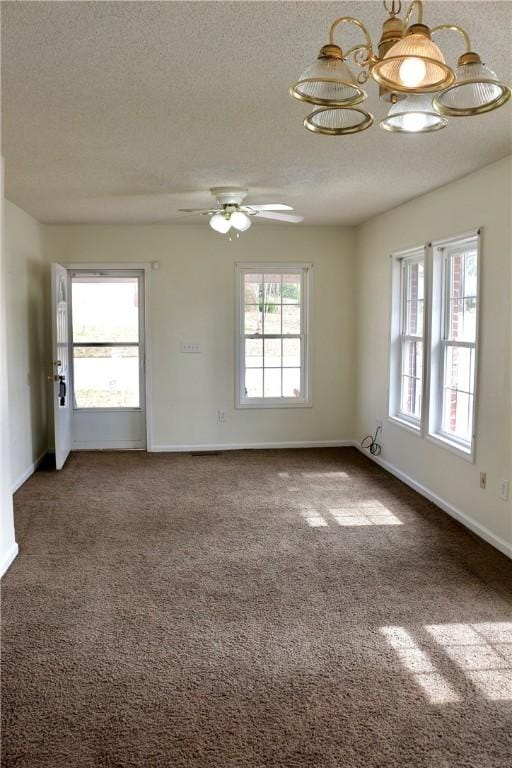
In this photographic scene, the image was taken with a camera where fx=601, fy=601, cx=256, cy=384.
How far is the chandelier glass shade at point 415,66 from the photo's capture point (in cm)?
148

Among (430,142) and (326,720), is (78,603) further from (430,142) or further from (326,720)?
(430,142)

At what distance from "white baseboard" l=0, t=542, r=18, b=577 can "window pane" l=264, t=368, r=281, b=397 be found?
361 cm

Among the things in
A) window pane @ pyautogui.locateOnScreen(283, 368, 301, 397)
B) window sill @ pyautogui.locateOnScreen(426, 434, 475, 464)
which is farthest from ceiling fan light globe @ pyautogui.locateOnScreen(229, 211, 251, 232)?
window pane @ pyautogui.locateOnScreen(283, 368, 301, 397)

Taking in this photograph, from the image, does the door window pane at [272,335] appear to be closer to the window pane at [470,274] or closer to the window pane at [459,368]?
the window pane at [459,368]

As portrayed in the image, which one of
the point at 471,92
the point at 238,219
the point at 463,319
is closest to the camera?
the point at 471,92

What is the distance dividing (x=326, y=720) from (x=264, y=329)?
4.94 metres

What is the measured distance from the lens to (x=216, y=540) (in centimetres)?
404

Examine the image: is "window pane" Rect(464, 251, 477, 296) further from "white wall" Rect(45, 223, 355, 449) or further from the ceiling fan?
"white wall" Rect(45, 223, 355, 449)

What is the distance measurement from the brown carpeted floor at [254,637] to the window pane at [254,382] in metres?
2.17

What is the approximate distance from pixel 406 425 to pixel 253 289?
2.39 metres

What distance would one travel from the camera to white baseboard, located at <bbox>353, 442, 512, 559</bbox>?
12.6 ft

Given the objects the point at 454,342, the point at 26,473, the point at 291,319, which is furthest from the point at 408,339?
the point at 26,473

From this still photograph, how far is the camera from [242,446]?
22.4 ft

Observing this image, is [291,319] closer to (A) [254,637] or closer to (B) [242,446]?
(B) [242,446]
